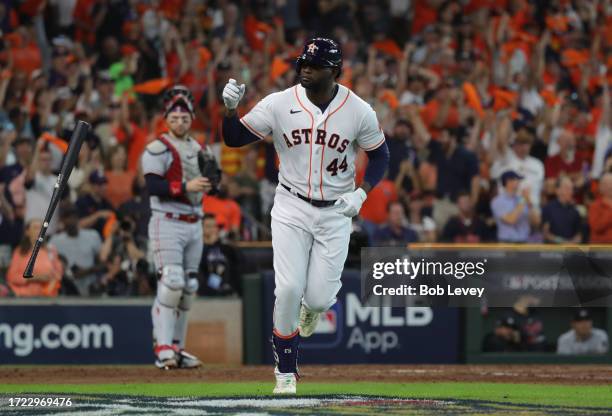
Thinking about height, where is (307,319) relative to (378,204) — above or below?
below

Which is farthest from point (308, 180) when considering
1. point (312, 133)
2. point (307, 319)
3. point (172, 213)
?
point (172, 213)

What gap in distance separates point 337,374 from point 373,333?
5.23 feet

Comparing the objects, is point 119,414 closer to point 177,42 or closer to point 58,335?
point 58,335

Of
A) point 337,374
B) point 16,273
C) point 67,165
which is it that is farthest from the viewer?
point 16,273

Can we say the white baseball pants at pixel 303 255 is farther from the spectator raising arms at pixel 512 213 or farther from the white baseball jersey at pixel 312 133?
the spectator raising arms at pixel 512 213

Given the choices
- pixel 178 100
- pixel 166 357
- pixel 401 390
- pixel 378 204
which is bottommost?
pixel 166 357

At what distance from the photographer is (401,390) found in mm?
9930

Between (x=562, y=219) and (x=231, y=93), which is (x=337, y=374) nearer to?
(x=231, y=93)

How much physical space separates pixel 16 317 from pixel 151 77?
19.1 ft

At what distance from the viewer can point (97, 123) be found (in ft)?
54.4

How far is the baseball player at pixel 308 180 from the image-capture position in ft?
29.1

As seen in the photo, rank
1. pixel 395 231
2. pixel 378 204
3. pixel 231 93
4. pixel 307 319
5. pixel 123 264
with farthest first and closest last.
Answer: pixel 378 204
pixel 395 231
pixel 123 264
pixel 307 319
pixel 231 93

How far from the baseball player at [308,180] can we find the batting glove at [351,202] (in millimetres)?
14

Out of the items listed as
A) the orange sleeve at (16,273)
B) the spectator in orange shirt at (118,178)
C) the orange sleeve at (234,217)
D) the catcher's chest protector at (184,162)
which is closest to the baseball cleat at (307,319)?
the catcher's chest protector at (184,162)
